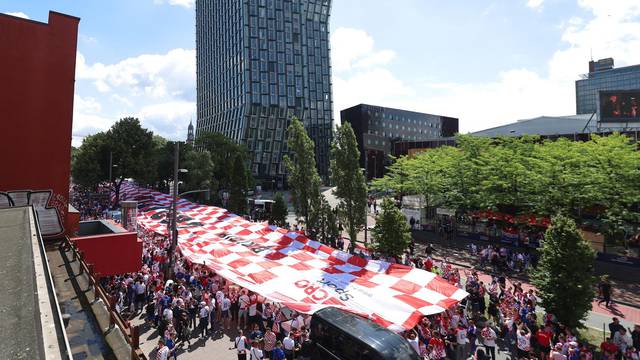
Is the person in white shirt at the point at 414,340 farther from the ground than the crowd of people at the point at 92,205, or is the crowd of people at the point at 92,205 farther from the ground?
the crowd of people at the point at 92,205

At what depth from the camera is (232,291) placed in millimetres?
18234

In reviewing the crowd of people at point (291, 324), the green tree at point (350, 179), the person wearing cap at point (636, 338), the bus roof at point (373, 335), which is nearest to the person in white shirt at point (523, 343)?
the crowd of people at point (291, 324)

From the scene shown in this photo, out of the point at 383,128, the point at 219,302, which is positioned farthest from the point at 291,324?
the point at 383,128

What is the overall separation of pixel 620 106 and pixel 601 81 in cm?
17528

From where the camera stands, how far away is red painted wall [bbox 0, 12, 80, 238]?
1667cm

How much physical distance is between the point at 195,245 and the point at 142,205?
2131cm

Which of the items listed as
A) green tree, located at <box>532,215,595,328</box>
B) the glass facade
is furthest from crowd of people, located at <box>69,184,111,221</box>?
the glass facade

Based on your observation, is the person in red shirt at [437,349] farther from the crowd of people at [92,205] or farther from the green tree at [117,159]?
the green tree at [117,159]

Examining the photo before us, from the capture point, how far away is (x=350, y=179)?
29.7m

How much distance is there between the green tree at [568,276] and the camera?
1528 cm

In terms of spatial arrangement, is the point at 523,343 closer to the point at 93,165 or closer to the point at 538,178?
the point at 538,178

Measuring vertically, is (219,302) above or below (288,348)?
above

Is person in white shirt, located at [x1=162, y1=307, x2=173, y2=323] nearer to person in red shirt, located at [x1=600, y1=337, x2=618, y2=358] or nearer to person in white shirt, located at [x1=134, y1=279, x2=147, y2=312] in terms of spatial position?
person in white shirt, located at [x1=134, y1=279, x2=147, y2=312]

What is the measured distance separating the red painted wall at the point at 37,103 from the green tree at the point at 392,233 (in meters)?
18.0
